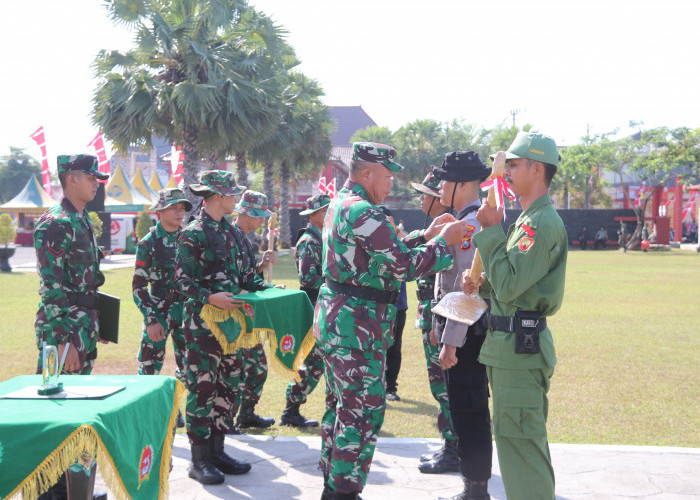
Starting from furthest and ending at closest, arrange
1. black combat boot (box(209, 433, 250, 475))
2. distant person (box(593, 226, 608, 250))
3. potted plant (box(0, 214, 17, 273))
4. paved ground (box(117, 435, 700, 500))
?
1. distant person (box(593, 226, 608, 250))
2. potted plant (box(0, 214, 17, 273))
3. black combat boot (box(209, 433, 250, 475))
4. paved ground (box(117, 435, 700, 500))

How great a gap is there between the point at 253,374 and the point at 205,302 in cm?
157

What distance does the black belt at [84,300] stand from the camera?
4.48 metres

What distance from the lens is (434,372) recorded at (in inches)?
200

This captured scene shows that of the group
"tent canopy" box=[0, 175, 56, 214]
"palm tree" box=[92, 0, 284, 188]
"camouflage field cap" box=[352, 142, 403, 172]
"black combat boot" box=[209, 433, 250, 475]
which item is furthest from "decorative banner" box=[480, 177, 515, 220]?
"tent canopy" box=[0, 175, 56, 214]

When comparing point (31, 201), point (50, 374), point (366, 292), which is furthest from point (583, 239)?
point (50, 374)

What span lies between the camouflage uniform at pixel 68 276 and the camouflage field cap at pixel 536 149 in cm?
283

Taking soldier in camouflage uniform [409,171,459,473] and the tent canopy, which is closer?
soldier in camouflage uniform [409,171,459,473]

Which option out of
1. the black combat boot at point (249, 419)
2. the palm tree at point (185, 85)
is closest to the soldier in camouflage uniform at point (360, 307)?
the black combat boot at point (249, 419)

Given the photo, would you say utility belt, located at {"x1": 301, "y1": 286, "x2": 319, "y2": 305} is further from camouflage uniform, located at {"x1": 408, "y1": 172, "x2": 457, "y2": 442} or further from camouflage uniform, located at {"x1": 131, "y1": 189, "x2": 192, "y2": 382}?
camouflage uniform, located at {"x1": 408, "y1": 172, "x2": 457, "y2": 442}

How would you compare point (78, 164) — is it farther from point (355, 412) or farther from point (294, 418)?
point (294, 418)

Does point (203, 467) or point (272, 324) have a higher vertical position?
point (272, 324)

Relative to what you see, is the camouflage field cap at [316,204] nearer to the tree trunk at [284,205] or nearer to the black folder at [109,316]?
the black folder at [109,316]

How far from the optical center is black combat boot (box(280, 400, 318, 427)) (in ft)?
19.9

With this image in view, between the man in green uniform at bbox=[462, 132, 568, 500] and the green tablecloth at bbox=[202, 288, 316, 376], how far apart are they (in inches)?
73.1
